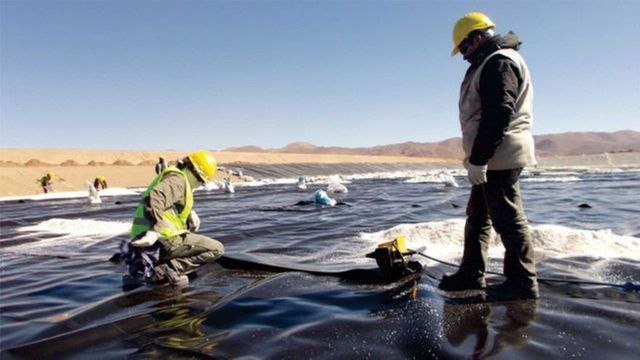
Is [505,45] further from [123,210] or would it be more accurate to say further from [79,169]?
[79,169]

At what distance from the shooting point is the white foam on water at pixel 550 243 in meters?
5.86

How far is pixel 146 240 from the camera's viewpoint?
482 centimetres

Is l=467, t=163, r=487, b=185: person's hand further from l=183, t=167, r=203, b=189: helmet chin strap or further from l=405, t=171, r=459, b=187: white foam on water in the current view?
l=405, t=171, r=459, b=187: white foam on water

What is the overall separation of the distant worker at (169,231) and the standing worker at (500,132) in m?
3.24

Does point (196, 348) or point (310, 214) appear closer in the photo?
point (196, 348)

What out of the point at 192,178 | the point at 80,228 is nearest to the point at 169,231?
the point at 192,178

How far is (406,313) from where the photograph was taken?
12.2 feet

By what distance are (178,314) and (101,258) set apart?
3.85m

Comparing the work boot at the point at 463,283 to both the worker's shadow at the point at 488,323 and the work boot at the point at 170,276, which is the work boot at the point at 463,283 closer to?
the worker's shadow at the point at 488,323

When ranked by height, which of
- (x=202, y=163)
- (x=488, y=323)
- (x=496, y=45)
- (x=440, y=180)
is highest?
(x=496, y=45)

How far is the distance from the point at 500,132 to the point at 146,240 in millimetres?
3722

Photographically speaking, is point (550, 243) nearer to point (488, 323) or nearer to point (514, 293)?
point (514, 293)

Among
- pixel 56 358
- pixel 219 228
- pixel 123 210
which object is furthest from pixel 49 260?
pixel 123 210

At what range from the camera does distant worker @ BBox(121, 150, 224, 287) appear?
5.05 metres
